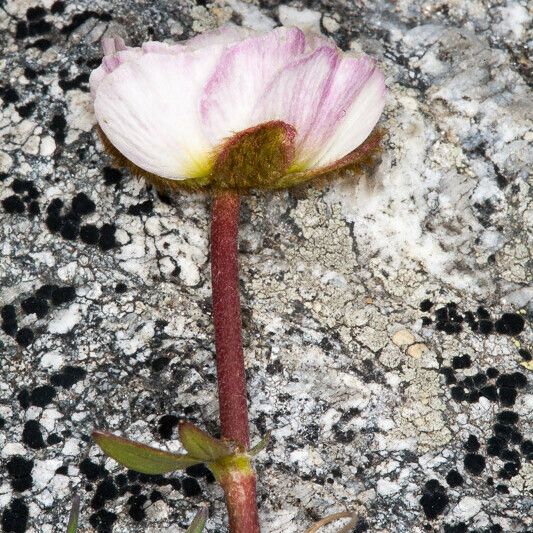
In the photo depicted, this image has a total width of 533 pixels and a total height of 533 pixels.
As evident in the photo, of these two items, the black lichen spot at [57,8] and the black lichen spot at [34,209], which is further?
the black lichen spot at [57,8]

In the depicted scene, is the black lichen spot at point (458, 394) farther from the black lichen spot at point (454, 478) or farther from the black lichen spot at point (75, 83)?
the black lichen spot at point (75, 83)

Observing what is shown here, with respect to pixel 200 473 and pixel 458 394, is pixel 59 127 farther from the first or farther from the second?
pixel 458 394

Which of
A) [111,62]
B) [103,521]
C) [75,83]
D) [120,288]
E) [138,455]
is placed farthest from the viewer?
[75,83]

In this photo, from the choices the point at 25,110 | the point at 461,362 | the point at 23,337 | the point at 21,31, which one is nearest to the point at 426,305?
the point at 461,362

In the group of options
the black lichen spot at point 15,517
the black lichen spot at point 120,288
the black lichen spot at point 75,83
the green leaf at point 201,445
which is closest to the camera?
the green leaf at point 201,445

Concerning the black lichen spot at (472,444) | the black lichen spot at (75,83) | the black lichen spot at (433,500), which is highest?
the black lichen spot at (75,83)

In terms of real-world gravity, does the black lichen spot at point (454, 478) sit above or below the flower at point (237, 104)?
below

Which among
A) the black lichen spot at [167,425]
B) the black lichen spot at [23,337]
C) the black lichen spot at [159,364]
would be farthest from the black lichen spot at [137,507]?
the black lichen spot at [23,337]

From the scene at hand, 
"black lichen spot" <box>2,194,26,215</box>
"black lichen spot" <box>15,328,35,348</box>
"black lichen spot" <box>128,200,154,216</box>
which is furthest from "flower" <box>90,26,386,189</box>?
"black lichen spot" <box>15,328,35,348</box>
